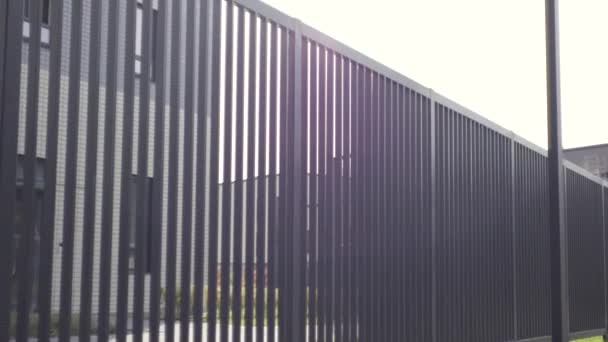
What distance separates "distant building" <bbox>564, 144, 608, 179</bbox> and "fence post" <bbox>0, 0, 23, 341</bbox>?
3121cm

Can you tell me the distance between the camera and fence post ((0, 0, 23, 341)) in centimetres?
354

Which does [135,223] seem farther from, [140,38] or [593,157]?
[593,157]

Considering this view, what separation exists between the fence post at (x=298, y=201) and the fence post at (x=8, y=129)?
231 centimetres

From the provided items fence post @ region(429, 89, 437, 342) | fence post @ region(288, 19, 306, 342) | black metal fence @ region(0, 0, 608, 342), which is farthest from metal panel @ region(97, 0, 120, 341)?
fence post @ region(429, 89, 437, 342)

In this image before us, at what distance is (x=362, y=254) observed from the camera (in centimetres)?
645

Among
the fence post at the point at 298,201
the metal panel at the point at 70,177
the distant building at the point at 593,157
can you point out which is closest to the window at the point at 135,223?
the metal panel at the point at 70,177

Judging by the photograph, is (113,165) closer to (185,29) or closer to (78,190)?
(78,190)

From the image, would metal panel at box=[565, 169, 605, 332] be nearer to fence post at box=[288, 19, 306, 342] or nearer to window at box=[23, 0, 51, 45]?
fence post at box=[288, 19, 306, 342]

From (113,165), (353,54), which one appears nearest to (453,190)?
(353,54)

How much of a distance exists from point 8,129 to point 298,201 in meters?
2.43

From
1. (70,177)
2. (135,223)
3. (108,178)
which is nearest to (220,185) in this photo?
(135,223)

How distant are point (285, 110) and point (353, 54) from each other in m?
1.20

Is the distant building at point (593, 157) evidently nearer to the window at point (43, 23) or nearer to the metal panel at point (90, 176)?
the metal panel at point (90, 176)

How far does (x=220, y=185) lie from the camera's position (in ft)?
16.0
